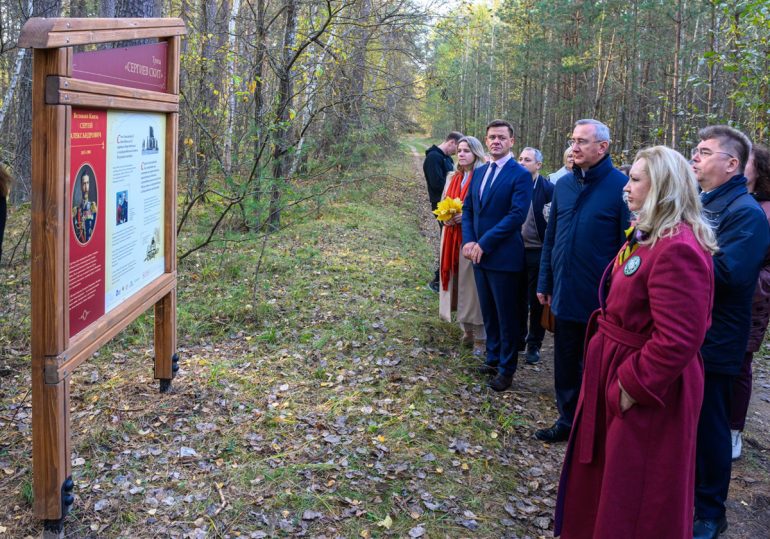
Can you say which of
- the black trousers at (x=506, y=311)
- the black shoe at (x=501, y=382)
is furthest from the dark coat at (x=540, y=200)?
the black shoe at (x=501, y=382)

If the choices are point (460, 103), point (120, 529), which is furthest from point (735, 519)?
point (460, 103)

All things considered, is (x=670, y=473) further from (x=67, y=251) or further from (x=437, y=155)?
(x=437, y=155)

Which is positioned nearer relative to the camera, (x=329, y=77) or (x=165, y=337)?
(x=165, y=337)

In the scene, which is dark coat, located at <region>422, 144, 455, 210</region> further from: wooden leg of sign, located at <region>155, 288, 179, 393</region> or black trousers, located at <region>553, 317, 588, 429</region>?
wooden leg of sign, located at <region>155, 288, 179, 393</region>

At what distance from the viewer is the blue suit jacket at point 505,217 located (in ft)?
19.1

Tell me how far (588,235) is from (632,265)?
1659 mm

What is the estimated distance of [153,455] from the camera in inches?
168

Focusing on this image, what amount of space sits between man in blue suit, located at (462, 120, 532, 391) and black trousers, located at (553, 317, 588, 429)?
42.3 inches

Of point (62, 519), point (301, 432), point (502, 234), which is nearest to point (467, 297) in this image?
point (502, 234)

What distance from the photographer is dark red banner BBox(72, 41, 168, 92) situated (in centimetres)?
328

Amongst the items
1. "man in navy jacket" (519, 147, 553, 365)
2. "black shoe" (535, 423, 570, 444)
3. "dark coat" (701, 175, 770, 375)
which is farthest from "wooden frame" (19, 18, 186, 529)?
"man in navy jacket" (519, 147, 553, 365)

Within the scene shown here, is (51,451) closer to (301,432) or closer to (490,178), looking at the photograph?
(301,432)

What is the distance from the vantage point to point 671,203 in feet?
9.32

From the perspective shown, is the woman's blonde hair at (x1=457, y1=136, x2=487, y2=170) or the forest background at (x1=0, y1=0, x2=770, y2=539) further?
the woman's blonde hair at (x1=457, y1=136, x2=487, y2=170)
